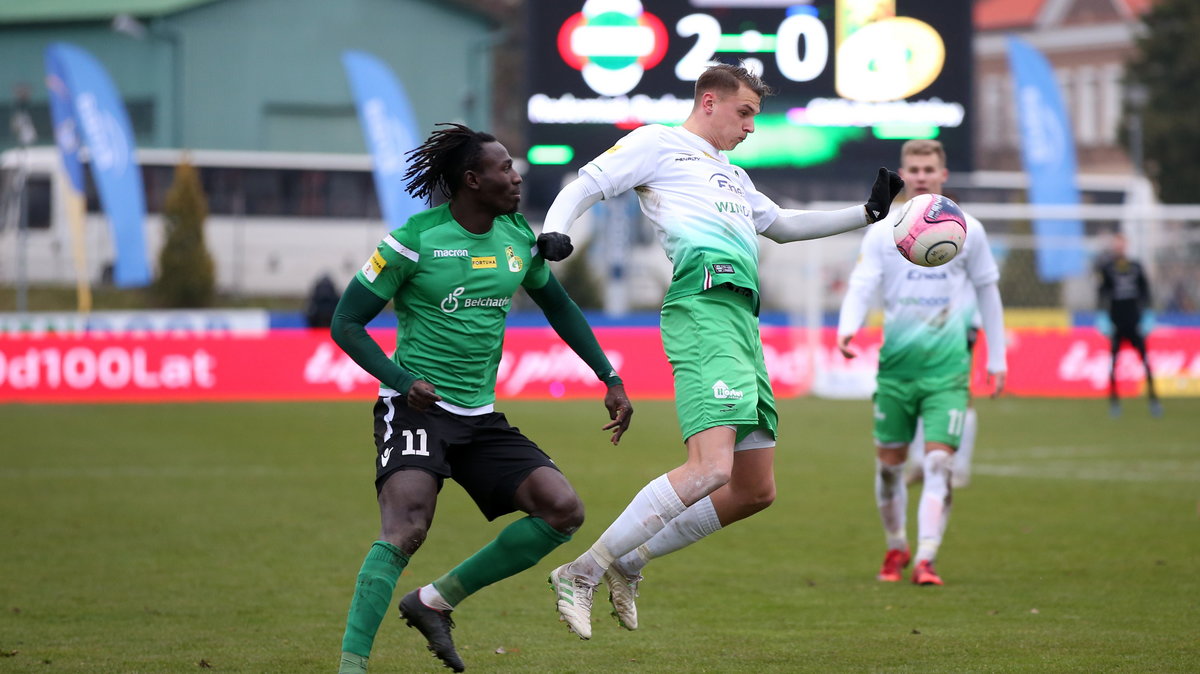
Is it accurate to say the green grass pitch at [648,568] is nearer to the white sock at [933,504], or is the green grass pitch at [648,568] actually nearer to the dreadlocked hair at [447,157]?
the white sock at [933,504]

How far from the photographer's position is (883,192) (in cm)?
648

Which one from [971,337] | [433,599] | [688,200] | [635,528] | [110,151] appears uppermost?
[688,200]

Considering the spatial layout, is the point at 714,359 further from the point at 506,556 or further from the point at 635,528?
the point at 506,556

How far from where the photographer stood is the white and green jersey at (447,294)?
5.91 m

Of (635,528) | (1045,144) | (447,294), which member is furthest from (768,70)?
(447,294)

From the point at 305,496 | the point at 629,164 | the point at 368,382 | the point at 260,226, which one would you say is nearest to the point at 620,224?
the point at 368,382

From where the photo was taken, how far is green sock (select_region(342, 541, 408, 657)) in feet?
18.7

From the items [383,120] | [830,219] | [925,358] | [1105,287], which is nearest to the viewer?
[830,219]

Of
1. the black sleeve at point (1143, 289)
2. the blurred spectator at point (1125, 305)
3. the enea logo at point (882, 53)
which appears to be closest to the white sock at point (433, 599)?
the enea logo at point (882, 53)

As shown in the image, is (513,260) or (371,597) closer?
(371,597)

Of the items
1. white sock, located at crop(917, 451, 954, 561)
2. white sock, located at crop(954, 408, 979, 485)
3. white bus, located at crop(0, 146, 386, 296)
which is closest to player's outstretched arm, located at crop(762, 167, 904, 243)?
white sock, located at crop(917, 451, 954, 561)

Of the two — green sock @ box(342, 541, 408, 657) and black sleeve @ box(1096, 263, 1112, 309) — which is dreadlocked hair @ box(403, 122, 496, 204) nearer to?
green sock @ box(342, 541, 408, 657)

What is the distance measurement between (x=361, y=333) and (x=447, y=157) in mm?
750

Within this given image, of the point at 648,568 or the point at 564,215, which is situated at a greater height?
the point at 564,215
